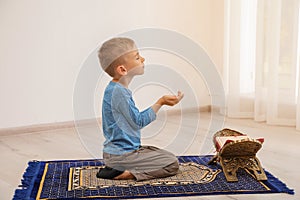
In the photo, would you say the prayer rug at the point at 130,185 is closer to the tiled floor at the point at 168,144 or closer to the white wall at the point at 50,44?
the tiled floor at the point at 168,144

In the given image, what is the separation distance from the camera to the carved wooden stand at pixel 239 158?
182 centimetres

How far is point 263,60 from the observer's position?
310 centimetres

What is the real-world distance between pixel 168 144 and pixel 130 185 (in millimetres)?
683

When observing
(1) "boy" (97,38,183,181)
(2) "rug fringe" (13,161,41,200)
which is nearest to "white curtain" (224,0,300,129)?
(1) "boy" (97,38,183,181)

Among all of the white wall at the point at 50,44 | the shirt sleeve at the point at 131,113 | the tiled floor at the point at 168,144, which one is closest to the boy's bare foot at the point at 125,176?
the shirt sleeve at the point at 131,113

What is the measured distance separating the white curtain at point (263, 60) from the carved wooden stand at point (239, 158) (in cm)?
109

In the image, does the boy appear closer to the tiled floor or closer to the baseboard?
the tiled floor

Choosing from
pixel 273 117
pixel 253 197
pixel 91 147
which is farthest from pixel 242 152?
pixel 273 117

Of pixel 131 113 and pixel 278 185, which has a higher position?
pixel 131 113

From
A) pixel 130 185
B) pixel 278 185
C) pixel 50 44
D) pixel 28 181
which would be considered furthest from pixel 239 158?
pixel 50 44

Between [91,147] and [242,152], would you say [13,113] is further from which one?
[242,152]

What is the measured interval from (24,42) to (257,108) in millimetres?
1495

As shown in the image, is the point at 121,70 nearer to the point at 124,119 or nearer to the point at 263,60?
the point at 124,119

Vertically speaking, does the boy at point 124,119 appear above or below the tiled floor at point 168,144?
above
